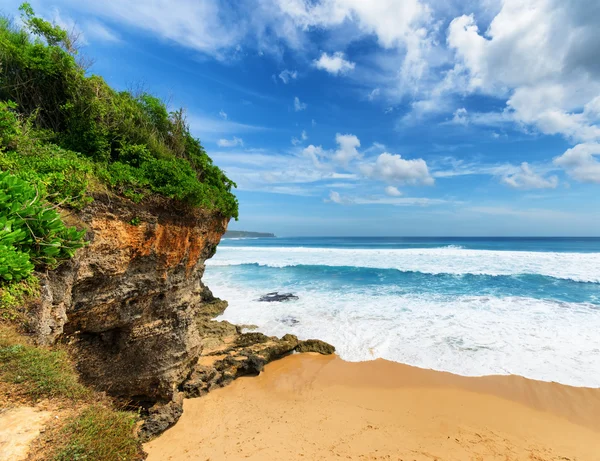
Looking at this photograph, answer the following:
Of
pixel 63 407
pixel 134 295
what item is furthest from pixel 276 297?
pixel 63 407

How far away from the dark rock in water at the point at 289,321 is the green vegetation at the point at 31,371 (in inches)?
420

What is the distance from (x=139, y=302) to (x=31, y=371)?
3.70 m

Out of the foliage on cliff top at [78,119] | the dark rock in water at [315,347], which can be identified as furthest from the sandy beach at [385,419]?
the foliage on cliff top at [78,119]

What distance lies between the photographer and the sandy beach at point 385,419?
5.98 m

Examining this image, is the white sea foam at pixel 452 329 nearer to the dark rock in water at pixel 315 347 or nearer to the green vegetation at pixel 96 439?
the dark rock in water at pixel 315 347

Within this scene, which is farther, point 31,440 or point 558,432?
point 558,432

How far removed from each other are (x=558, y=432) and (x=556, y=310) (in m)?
10.7

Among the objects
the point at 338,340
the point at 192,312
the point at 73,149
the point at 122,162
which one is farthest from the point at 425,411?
the point at 73,149

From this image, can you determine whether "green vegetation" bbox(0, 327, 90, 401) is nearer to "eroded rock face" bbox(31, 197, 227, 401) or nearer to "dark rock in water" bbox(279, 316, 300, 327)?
"eroded rock face" bbox(31, 197, 227, 401)

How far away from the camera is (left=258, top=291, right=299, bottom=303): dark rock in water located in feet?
57.7

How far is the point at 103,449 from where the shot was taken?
8.43 feet

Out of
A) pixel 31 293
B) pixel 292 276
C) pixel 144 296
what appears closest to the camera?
pixel 31 293

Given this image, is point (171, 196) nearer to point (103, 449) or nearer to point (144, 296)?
point (144, 296)

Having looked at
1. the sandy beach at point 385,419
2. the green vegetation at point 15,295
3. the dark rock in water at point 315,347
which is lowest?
the sandy beach at point 385,419
